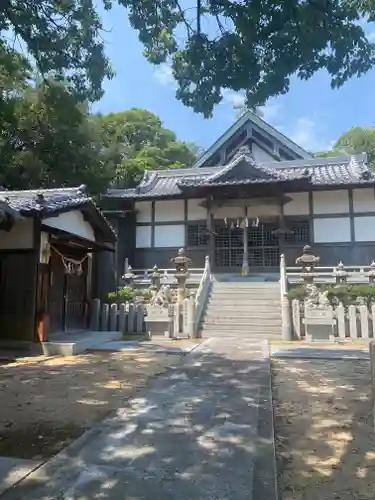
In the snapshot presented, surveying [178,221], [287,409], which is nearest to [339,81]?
[287,409]

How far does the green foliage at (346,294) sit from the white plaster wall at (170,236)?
762 cm

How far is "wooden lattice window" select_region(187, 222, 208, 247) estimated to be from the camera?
67.2 ft

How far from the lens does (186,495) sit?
9.00ft

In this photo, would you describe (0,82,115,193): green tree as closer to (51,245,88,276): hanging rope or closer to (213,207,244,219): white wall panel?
Answer: (213,207,244,219): white wall panel

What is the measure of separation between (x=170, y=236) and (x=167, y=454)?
17.7 metres

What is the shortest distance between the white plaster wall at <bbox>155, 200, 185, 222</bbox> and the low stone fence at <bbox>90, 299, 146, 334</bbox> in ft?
25.2

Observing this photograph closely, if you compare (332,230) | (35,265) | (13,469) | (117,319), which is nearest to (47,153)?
(117,319)

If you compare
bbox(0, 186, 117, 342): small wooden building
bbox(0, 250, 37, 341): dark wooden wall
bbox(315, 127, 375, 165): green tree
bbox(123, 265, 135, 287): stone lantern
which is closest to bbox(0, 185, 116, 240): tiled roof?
bbox(0, 186, 117, 342): small wooden building

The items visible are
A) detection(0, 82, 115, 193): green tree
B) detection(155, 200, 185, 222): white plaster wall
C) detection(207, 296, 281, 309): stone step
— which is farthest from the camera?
detection(0, 82, 115, 193): green tree

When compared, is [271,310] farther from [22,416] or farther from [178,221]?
[22,416]

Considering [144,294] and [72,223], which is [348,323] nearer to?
[144,294]

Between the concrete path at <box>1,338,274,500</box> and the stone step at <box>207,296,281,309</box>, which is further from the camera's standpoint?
the stone step at <box>207,296,281,309</box>

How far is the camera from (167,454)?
3.47m

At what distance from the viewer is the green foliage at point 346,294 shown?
45.6 ft
